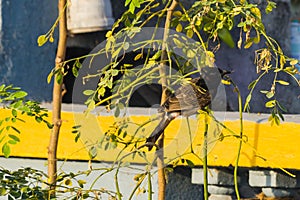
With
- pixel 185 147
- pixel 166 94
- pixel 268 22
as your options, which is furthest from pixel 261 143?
pixel 268 22

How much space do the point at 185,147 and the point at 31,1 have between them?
148 cm

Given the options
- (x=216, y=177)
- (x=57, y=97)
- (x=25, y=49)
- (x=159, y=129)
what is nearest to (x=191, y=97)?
(x=159, y=129)

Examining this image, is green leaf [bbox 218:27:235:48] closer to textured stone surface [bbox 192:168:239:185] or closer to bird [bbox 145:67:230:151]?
bird [bbox 145:67:230:151]

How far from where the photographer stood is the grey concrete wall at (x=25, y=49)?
9.77ft

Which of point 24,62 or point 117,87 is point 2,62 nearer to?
point 24,62

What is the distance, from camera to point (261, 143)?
186cm

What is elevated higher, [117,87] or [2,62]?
[2,62]

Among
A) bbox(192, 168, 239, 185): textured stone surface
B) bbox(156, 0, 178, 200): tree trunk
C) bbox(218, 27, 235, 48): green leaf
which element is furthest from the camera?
bbox(192, 168, 239, 185): textured stone surface

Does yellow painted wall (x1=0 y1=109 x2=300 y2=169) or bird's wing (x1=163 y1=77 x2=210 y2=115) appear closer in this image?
bird's wing (x1=163 y1=77 x2=210 y2=115)

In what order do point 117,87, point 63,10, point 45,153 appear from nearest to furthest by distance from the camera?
point 117,87
point 63,10
point 45,153

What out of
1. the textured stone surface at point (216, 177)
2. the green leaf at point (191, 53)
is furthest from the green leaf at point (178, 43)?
the textured stone surface at point (216, 177)

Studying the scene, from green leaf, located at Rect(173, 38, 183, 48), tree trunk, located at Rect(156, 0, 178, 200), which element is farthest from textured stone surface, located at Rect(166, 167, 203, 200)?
green leaf, located at Rect(173, 38, 183, 48)

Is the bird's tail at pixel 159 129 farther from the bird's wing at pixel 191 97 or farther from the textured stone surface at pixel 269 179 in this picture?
the textured stone surface at pixel 269 179

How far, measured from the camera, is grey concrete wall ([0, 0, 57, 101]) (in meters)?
2.98
